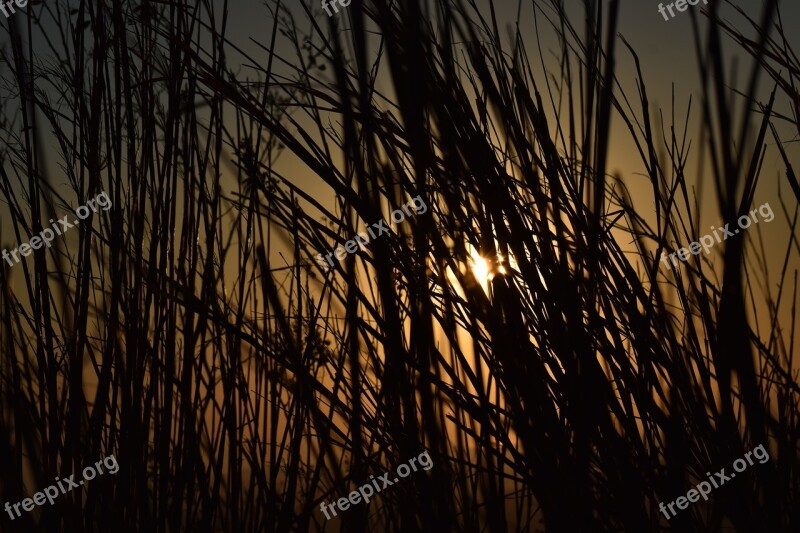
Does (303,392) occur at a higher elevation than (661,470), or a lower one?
higher

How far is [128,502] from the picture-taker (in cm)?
72

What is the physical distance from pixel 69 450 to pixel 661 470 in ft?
1.84

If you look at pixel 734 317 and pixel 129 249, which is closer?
pixel 734 317

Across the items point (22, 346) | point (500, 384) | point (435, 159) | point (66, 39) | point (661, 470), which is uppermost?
point (66, 39)

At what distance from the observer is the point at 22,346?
1061mm

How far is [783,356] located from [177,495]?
2.62 ft

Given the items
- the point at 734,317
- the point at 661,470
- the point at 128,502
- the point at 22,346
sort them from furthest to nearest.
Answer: the point at 22,346 → the point at 128,502 → the point at 661,470 → the point at 734,317

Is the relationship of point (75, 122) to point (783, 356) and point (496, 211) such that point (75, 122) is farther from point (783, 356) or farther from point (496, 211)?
point (783, 356)

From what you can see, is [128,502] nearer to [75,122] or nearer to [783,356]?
[75,122]

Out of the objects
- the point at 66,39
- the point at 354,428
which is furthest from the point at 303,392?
the point at 66,39

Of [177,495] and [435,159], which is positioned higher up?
[435,159]

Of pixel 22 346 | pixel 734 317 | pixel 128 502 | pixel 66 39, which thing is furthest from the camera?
pixel 22 346

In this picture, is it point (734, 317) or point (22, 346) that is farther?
point (22, 346)

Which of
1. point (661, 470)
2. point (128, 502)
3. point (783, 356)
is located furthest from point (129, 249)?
point (783, 356)
